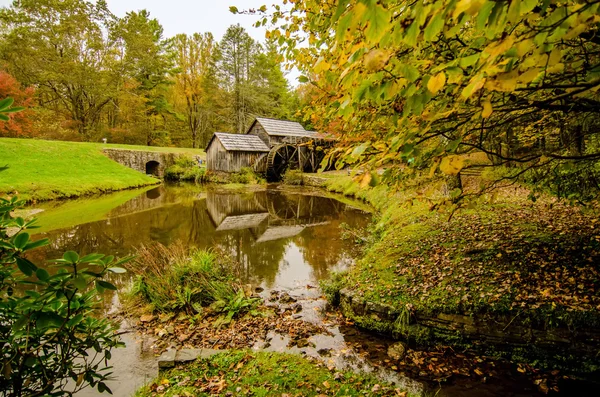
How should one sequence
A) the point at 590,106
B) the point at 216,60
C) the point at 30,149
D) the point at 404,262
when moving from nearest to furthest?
the point at 590,106
the point at 404,262
the point at 30,149
the point at 216,60

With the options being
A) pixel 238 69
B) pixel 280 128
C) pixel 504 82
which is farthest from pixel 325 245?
pixel 238 69

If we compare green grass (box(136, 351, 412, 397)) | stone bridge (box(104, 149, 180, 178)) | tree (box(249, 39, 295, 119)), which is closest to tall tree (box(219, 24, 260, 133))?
tree (box(249, 39, 295, 119))

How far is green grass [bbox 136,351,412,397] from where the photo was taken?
2986mm

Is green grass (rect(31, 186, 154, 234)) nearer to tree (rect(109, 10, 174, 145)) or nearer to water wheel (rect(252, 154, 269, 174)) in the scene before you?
water wheel (rect(252, 154, 269, 174))

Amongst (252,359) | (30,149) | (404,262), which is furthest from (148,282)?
(30,149)

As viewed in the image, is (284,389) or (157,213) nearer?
(284,389)

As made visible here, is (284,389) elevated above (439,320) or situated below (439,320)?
below

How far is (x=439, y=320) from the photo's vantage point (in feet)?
12.7

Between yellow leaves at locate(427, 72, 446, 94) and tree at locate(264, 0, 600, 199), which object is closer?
tree at locate(264, 0, 600, 199)

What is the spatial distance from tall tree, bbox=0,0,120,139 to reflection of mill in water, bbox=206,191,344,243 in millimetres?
17614

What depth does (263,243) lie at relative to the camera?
9.37 metres

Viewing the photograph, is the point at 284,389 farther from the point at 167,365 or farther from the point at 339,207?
the point at 339,207

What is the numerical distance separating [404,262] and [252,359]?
3075 millimetres

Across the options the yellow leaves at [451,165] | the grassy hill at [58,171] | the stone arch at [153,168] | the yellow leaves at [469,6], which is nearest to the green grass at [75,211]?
the grassy hill at [58,171]
